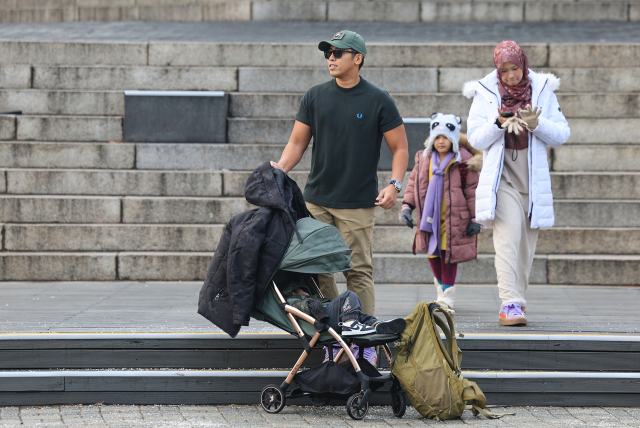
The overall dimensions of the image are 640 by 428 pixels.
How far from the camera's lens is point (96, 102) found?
9562 millimetres

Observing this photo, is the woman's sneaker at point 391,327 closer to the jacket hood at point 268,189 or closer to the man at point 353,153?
the man at point 353,153

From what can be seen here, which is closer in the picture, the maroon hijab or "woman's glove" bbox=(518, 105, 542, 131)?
"woman's glove" bbox=(518, 105, 542, 131)

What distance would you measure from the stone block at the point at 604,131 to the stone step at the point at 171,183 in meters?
0.72

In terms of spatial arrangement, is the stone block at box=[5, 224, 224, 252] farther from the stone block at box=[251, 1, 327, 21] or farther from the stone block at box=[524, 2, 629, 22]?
the stone block at box=[524, 2, 629, 22]

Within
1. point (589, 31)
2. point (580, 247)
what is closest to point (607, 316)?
point (580, 247)

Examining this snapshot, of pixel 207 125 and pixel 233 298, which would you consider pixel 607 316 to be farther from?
pixel 207 125

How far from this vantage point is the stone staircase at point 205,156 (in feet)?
25.8

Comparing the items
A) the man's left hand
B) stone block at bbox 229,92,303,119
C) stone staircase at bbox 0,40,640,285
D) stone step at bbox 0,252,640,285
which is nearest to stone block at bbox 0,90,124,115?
stone staircase at bbox 0,40,640,285

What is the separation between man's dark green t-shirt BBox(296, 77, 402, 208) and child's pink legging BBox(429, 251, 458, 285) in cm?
154

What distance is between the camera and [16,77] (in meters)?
9.91

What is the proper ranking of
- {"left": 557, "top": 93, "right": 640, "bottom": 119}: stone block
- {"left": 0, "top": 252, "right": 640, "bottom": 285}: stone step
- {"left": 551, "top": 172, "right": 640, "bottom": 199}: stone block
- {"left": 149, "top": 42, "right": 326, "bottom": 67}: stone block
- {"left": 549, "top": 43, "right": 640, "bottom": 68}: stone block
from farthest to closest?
{"left": 149, "top": 42, "right": 326, "bottom": 67}: stone block
{"left": 549, "top": 43, "right": 640, "bottom": 68}: stone block
{"left": 557, "top": 93, "right": 640, "bottom": 119}: stone block
{"left": 551, "top": 172, "right": 640, "bottom": 199}: stone block
{"left": 0, "top": 252, "right": 640, "bottom": 285}: stone step

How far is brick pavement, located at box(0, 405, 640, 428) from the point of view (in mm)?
4355

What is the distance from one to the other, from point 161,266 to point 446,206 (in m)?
3.02

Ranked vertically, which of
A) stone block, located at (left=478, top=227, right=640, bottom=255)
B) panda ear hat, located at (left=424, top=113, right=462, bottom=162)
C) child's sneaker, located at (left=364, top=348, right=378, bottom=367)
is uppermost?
panda ear hat, located at (left=424, top=113, right=462, bottom=162)
